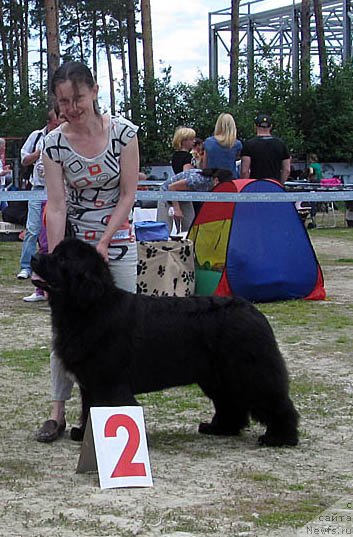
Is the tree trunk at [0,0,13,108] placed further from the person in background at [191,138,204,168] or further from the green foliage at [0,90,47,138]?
the person in background at [191,138,204,168]

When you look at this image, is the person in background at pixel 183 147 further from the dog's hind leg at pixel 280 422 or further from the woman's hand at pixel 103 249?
the dog's hind leg at pixel 280 422

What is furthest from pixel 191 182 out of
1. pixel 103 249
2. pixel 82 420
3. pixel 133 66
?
pixel 133 66

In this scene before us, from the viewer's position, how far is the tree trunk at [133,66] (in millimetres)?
29031

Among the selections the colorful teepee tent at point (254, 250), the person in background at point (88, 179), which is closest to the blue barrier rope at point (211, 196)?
the colorful teepee tent at point (254, 250)

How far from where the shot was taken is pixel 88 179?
4.82 m

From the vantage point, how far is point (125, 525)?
11.9 ft

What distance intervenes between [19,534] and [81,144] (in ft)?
6.81

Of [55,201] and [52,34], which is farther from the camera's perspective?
[52,34]

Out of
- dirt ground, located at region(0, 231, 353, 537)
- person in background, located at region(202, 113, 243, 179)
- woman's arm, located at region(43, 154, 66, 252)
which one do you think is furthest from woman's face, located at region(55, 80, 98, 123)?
person in background, located at region(202, 113, 243, 179)

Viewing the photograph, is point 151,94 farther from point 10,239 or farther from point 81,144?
point 81,144

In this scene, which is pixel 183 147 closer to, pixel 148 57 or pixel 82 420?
pixel 82 420

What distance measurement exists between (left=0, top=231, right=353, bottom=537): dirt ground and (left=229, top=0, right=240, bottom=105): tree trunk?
23.9 metres

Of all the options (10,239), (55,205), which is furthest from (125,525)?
(10,239)

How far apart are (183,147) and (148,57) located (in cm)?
1870
